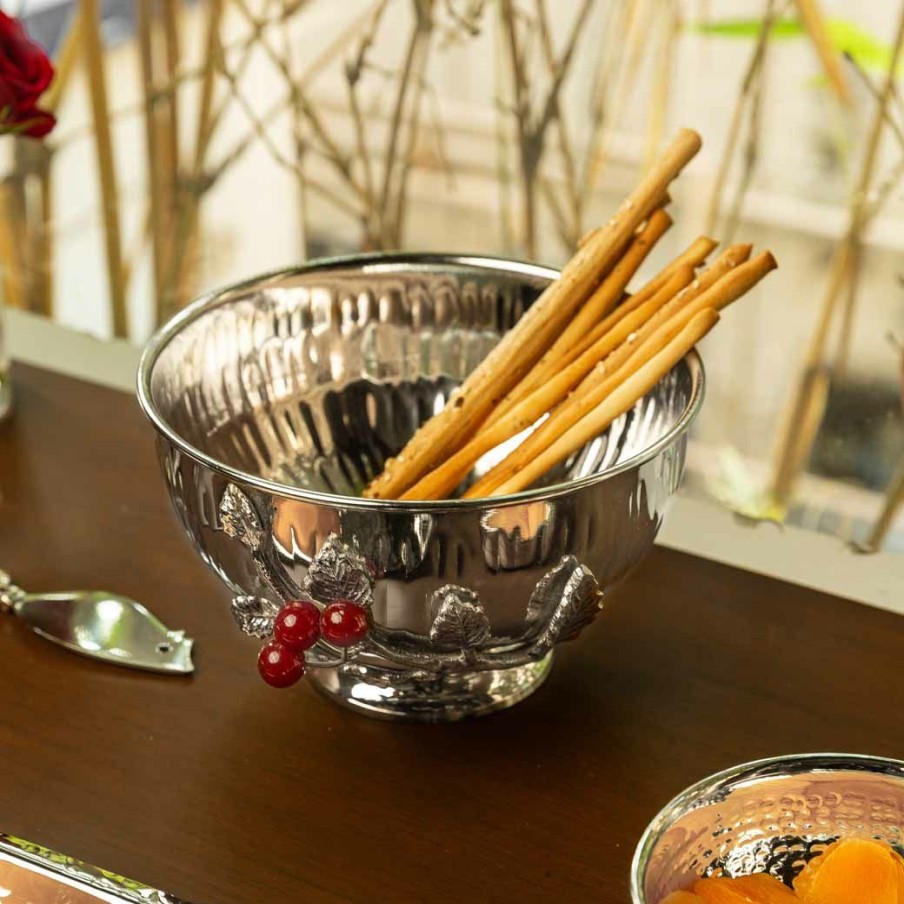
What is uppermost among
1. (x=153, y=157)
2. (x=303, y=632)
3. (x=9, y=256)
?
(x=303, y=632)

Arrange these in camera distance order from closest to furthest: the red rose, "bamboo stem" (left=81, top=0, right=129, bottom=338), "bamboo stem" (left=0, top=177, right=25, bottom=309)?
the red rose, "bamboo stem" (left=81, top=0, right=129, bottom=338), "bamboo stem" (left=0, top=177, right=25, bottom=309)

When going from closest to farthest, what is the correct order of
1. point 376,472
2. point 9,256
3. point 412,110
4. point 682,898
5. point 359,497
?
1. point 682,898
2. point 359,497
3. point 376,472
4. point 412,110
5. point 9,256

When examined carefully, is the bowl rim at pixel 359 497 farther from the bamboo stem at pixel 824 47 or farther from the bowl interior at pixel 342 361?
the bamboo stem at pixel 824 47

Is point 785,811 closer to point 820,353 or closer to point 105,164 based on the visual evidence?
point 820,353

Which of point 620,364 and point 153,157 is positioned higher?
point 620,364

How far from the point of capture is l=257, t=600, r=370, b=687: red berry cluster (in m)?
0.45

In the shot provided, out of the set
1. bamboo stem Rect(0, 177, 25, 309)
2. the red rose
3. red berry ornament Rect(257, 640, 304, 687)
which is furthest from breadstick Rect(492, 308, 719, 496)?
bamboo stem Rect(0, 177, 25, 309)

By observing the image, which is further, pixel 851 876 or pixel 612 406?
pixel 612 406

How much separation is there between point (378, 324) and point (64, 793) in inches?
9.9

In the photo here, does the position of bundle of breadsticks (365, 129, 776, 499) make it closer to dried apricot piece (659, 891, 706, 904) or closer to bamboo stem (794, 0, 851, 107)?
dried apricot piece (659, 891, 706, 904)

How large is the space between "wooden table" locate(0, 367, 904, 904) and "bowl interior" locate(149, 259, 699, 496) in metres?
0.07

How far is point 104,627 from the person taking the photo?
0.57 meters

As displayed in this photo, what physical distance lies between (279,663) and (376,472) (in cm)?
18

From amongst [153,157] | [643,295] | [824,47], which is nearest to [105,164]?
[153,157]
